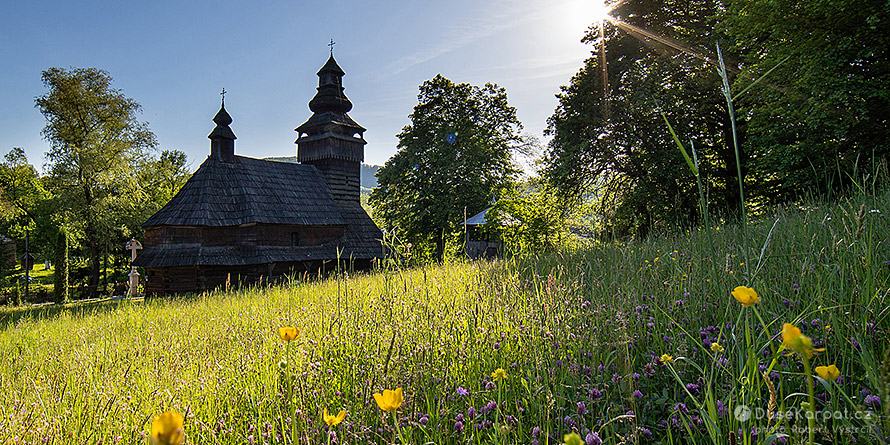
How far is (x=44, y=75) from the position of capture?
25.1m

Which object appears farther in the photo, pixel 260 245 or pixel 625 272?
pixel 260 245

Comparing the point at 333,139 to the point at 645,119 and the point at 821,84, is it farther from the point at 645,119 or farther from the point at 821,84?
the point at 821,84

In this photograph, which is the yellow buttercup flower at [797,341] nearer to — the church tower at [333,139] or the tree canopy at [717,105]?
the tree canopy at [717,105]

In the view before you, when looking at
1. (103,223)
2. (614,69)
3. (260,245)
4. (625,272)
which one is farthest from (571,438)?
(103,223)

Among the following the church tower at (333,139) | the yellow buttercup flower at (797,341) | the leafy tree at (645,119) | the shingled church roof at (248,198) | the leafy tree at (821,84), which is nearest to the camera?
the yellow buttercup flower at (797,341)

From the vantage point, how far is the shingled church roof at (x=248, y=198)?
1989 cm

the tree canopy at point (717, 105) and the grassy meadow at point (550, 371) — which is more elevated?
the tree canopy at point (717, 105)

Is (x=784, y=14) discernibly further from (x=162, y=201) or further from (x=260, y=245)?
(x=162, y=201)

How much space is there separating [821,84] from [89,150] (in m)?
32.5

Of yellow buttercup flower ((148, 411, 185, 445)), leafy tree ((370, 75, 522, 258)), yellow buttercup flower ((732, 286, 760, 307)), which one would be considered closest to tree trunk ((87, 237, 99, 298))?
leafy tree ((370, 75, 522, 258))

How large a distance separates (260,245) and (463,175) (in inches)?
428

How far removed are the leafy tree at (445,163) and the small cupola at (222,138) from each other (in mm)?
8170

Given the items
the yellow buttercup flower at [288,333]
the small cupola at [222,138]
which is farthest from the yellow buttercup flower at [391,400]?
the small cupola at [222,138]

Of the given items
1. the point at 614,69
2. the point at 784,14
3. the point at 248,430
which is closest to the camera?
the point at 248,430
